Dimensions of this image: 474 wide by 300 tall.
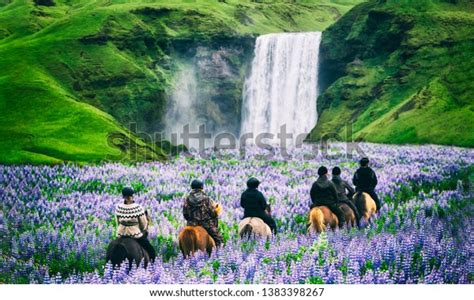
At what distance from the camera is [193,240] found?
14.5 meters

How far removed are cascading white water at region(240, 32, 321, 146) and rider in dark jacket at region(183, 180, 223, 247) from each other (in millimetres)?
59116

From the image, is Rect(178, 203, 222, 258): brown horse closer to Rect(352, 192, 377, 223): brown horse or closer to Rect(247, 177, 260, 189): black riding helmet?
Rect(247, 177, 260, 189): black riding helmet

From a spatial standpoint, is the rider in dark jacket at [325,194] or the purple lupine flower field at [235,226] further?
the rider in dark jacket at [325,194]

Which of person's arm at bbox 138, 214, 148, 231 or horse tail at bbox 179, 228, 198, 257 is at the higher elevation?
person's arm at bbox 138, 214, 148, 231

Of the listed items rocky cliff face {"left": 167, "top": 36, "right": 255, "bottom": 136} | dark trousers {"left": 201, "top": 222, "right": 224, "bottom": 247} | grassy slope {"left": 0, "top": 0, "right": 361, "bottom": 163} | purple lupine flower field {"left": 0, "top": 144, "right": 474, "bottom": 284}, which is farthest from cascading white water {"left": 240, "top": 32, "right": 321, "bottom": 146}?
dark trousers {"left": 201, "top": 222, "right": 224, "bottom": 247}

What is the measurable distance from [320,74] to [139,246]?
217 feet

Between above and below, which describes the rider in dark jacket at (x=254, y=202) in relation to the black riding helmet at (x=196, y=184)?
below

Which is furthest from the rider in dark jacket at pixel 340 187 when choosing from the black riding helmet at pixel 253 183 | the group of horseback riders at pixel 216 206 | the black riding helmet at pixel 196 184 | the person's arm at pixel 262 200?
the black riding helmet at pixel 196 184

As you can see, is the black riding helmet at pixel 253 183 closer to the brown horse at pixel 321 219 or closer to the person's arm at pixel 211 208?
the person's arm at pixel 211 208

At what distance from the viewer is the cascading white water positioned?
250ft

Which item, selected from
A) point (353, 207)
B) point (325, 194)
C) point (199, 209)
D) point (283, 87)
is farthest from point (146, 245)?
point (283, 87)

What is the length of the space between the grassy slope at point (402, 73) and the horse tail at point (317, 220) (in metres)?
20.3

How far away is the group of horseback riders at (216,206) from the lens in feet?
43.4

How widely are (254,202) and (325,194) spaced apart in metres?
2.13
